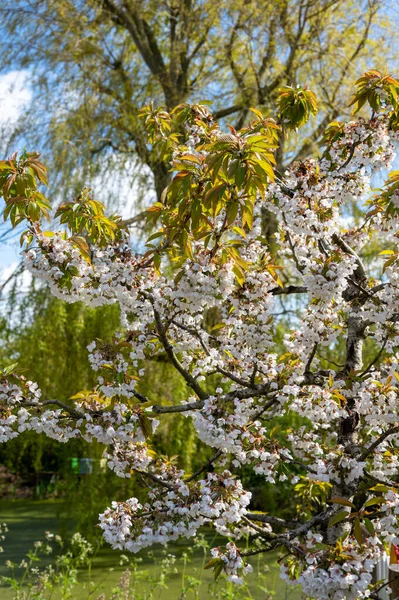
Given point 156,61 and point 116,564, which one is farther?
point 156,61

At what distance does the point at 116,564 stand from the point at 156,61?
14.7 feet

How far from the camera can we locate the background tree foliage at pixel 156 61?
5.64 m

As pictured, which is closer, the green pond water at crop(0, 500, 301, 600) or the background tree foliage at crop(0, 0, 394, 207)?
the green pond water at crop(0, 500, 301, 600)

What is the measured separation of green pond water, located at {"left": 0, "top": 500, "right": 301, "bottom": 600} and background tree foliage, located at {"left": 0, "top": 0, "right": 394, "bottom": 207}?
2.80m

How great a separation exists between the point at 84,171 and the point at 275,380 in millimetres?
3723

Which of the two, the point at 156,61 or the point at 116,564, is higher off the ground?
the point at 156,61

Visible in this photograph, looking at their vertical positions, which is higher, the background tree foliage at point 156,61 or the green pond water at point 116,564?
the background tree foliage at point 156,61

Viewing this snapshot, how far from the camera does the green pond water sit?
3.87 metres

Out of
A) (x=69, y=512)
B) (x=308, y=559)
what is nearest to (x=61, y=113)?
(x=69, y=512)

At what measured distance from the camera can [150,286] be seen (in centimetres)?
213

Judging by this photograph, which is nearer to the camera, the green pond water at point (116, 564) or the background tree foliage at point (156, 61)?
the green pond water at point (116, 564)

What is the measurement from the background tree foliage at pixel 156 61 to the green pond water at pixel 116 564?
9.18 ft

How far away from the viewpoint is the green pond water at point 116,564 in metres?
3.87

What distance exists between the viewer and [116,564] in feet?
16.2
